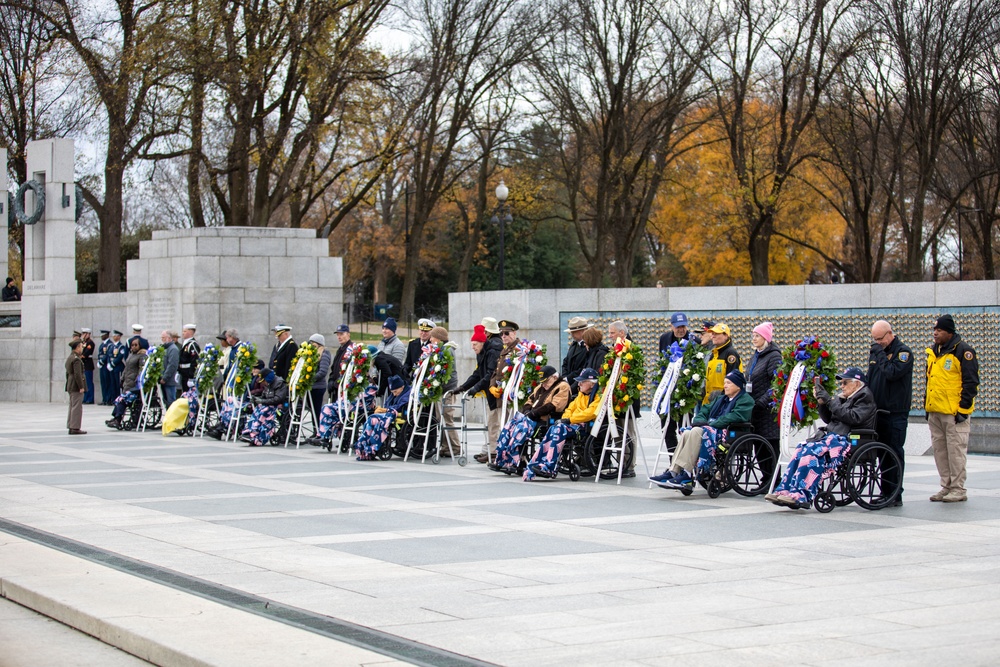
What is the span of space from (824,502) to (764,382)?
168cm

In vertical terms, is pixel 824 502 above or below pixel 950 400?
below

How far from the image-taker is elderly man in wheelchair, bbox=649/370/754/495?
43.0 ft

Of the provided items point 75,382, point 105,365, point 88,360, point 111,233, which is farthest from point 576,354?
point 111,233

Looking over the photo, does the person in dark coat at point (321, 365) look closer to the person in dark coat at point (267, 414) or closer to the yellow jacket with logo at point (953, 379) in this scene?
the person in dark coat at point (267, 414)

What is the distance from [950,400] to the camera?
42.0 ft

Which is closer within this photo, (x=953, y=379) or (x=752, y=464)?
(x=953, y=379)

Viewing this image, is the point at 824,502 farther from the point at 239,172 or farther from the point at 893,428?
the point at 239,172

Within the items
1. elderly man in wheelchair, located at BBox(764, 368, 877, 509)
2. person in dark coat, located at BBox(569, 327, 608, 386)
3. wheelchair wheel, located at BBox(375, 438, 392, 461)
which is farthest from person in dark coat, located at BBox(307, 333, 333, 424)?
elderly man in wheelchair, located at BBox(764, 368, 877, 509)

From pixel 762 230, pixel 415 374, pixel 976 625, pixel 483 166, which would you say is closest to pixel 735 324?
pixel 415 374

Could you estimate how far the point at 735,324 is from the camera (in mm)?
21578

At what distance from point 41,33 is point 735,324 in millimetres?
28572

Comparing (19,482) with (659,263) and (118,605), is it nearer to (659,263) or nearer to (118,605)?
(118,605)

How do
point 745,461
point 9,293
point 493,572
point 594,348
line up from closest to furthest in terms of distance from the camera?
point 493,572
point 745,461
point 594,348
point 9,293

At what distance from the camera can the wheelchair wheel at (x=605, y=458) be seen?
15344 mm
